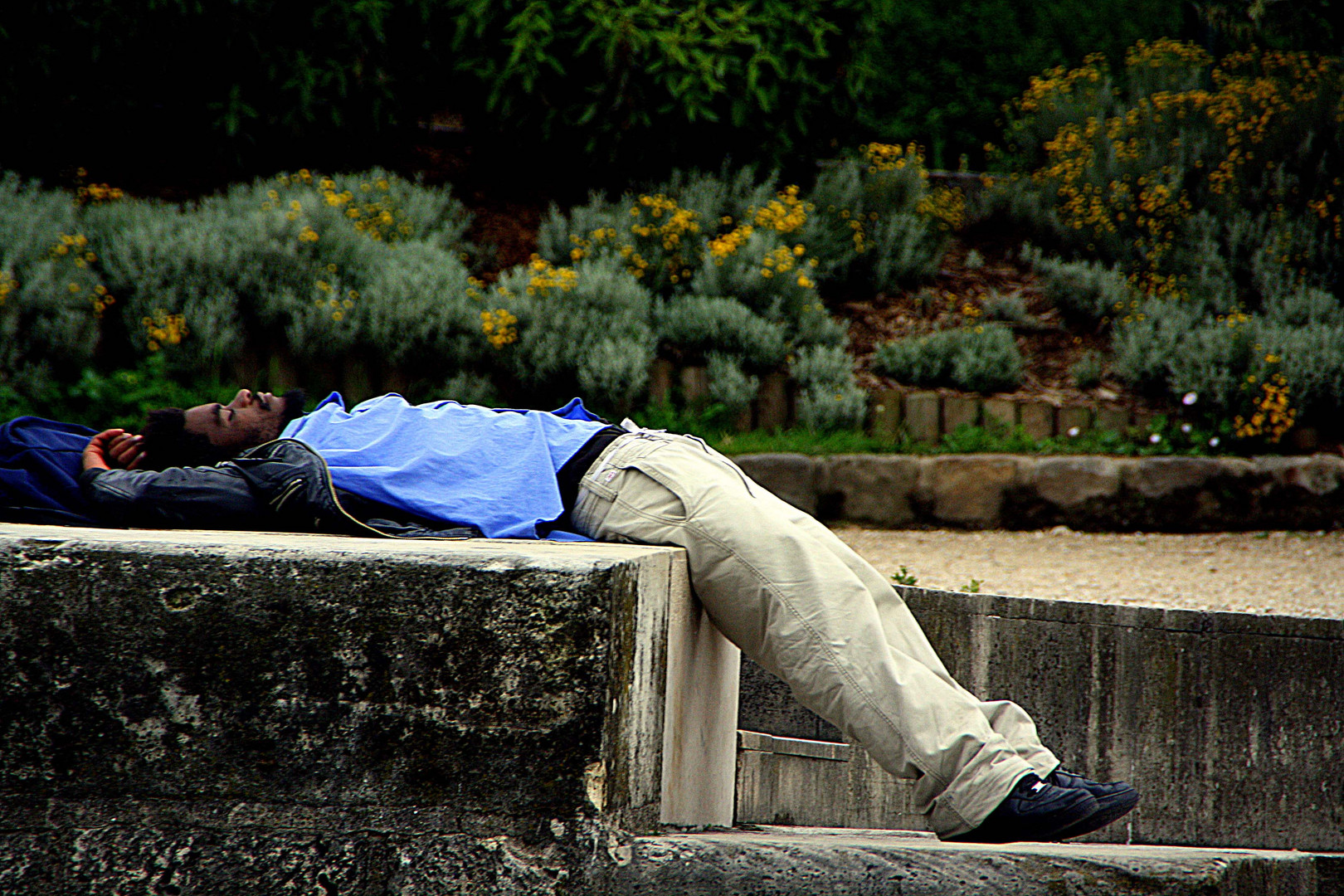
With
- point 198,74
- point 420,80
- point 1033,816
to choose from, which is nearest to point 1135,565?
point 1033,816

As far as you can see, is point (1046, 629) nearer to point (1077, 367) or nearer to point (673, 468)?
point (673, 468)

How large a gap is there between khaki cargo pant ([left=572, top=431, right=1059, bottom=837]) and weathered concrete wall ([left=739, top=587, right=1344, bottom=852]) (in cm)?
114

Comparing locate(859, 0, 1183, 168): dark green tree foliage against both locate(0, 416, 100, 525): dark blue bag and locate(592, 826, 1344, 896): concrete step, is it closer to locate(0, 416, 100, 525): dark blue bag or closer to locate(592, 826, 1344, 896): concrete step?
locate(0, 416, 100, 525): dark blue bag

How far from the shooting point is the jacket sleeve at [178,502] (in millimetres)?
2168

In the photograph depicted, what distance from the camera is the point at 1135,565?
4.97 m

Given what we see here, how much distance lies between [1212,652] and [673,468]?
194 cm

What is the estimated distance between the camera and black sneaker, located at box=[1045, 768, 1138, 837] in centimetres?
197

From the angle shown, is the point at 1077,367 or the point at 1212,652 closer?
the point at 1212,652

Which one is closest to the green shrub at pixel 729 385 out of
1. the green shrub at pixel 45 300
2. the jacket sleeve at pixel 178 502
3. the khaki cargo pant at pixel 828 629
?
the green shrub at pixel 45 300

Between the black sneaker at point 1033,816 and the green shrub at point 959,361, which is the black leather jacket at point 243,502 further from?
the green shrub at point 959,361

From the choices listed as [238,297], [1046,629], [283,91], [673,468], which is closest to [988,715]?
[673,468]

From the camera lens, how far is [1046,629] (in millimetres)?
3234

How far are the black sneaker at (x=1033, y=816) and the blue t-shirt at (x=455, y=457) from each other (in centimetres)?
104

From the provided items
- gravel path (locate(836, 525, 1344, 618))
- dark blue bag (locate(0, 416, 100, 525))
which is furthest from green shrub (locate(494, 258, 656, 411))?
dark blue bag (locate(0, 416, 100, 525))
